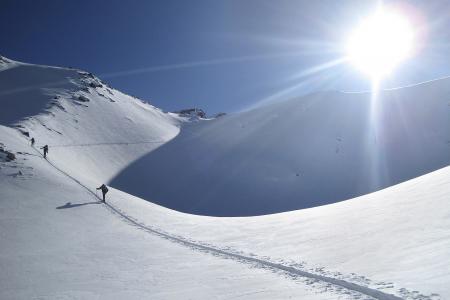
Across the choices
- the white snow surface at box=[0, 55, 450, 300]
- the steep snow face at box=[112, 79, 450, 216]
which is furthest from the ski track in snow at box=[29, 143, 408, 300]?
the steep snow face at box=[112, 79, 450, 216]

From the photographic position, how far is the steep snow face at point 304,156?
5503cm

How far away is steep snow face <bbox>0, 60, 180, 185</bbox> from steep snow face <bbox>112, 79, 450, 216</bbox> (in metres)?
4.57

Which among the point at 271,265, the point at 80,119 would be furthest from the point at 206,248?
the point at 80,119

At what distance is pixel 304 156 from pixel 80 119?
43.3m

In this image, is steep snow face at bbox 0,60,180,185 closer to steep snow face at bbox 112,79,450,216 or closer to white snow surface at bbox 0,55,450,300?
steep snow face at bbox 112,79,450,216

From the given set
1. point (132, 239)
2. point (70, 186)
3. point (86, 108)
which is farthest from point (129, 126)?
point (132, 239)

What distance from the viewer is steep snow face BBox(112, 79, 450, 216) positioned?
5503cm

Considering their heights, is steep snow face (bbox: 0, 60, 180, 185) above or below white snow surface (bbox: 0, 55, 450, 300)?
above

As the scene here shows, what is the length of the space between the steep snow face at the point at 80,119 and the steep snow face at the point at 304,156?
15.0ft

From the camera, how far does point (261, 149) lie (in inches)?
2798

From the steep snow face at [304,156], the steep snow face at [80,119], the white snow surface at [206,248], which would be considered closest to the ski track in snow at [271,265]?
the white snow surface at [206,248]

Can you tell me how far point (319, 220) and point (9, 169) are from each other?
969 inches

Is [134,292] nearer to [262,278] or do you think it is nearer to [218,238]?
[262,278]

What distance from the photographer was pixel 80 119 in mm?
73062
